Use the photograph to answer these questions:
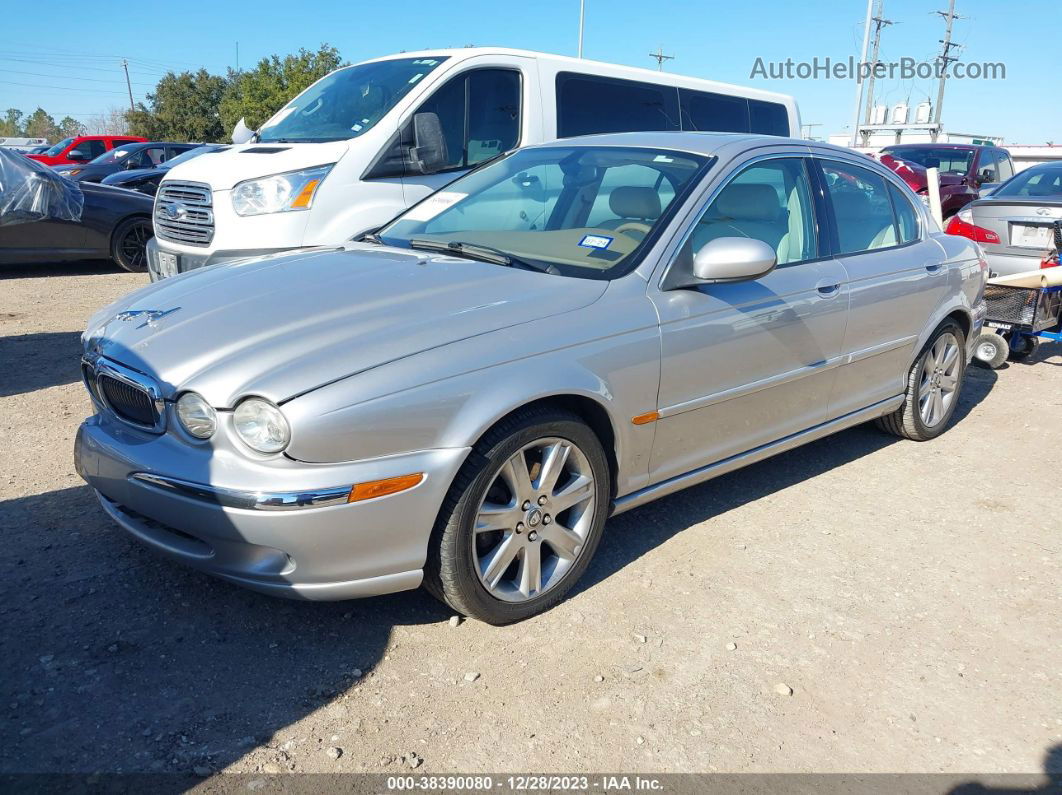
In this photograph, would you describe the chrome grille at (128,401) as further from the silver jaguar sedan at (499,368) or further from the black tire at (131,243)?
the black tire at (131,243)

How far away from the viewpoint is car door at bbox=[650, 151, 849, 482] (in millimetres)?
3381

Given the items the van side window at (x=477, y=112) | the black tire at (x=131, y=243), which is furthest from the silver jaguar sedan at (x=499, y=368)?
the black tire at (x=131, y=243)

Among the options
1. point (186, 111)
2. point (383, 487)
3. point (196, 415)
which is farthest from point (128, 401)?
point (186, 111)

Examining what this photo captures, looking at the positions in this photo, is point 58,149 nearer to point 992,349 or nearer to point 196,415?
point 992,349

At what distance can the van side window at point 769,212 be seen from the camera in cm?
358

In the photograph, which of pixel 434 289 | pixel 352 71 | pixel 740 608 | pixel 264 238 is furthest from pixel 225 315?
pixel 352 71

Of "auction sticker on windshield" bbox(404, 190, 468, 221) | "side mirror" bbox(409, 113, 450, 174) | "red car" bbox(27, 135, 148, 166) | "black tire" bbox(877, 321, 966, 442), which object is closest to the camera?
"auction sticker on windshield" bbox(404, 190, 468, 221)

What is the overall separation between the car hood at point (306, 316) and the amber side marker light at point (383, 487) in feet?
1.09

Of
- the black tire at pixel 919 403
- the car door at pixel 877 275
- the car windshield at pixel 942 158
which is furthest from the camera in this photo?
the car windshield at pixel 942 158

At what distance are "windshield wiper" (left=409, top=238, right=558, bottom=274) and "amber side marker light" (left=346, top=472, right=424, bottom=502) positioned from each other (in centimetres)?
110

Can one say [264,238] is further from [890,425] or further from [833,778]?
[833,778]

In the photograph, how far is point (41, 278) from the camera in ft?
33.7

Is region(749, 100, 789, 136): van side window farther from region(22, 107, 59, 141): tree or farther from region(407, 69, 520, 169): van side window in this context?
region(22, 107, 59, 141): tree

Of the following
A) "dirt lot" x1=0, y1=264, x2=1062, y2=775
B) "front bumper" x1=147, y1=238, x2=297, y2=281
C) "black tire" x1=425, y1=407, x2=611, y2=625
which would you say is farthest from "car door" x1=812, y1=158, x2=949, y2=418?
"front bumper" x1=147, y1=238, x2=297, y2=281
